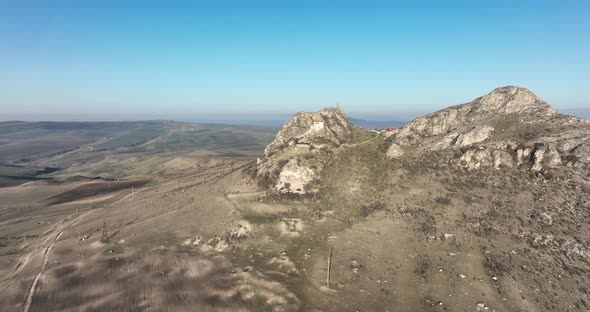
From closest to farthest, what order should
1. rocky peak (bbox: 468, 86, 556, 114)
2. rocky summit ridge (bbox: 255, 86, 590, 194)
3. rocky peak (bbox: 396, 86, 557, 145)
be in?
rocky summit ridge (bbox: 255, 86, 590, 194) → rocky peak (bbox: 468, 86, 556, 114) → rocky peak (bbox: 396, 86, 557, 145)

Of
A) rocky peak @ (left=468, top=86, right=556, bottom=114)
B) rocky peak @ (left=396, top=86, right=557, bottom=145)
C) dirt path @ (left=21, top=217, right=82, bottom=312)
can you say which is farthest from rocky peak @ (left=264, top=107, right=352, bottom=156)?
dirt path @ (left=21, top=217, right=82, bottom=312)

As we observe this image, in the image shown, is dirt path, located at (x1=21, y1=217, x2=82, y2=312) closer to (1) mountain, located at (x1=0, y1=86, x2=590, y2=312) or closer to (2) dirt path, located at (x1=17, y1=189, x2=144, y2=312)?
(2) dirt path, located at (x1=17, y1=189, x2=144, y2=312)

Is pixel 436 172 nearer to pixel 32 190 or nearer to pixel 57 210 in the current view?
pixel 57 210

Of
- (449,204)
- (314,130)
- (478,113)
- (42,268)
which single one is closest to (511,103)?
(478,113)

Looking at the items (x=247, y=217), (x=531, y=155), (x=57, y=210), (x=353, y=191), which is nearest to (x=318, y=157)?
(x=353, y=191)

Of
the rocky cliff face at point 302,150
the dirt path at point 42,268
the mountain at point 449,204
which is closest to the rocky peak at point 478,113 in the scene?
the mountain at point 449,204

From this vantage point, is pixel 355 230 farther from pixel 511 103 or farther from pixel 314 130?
pixel 511 103
